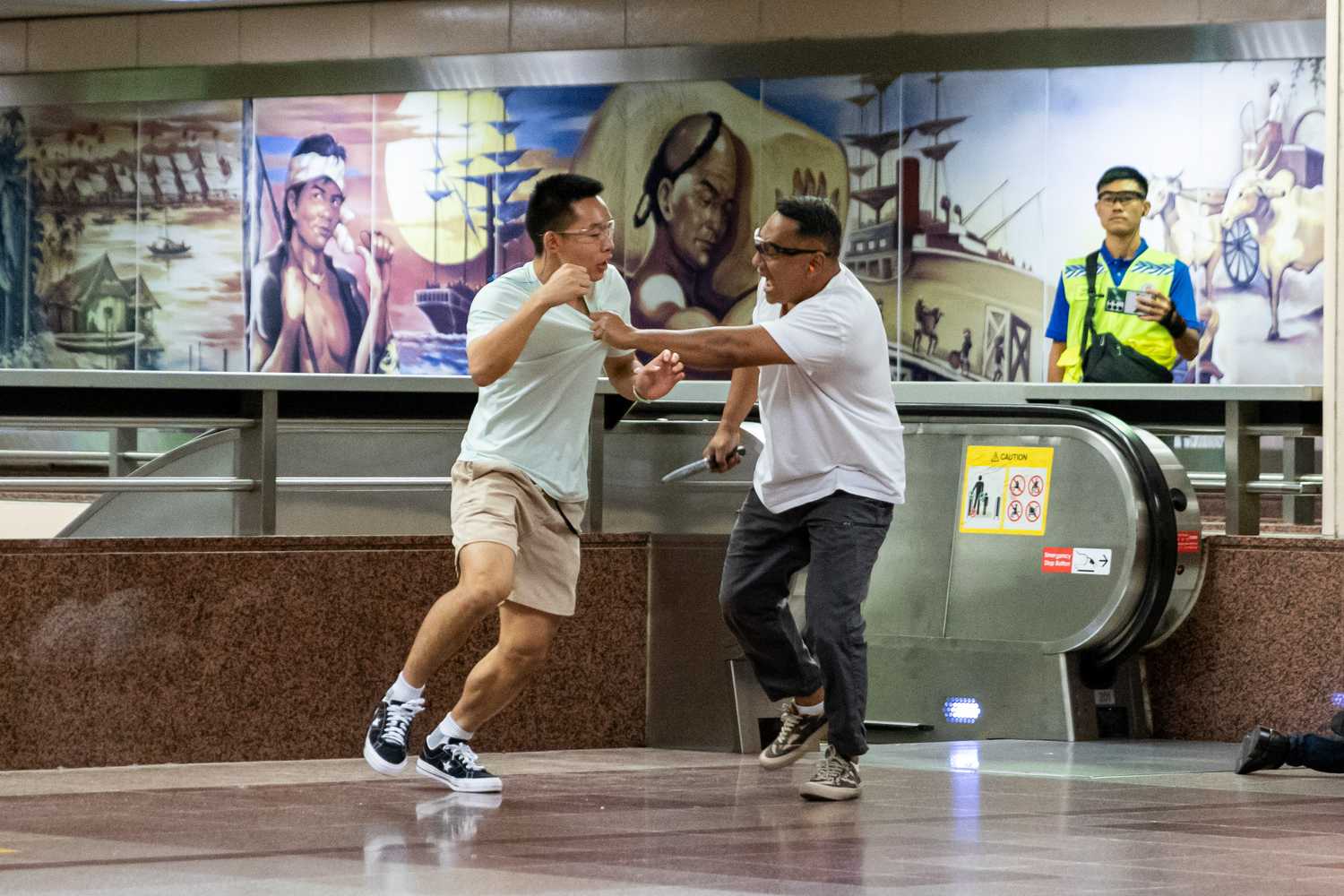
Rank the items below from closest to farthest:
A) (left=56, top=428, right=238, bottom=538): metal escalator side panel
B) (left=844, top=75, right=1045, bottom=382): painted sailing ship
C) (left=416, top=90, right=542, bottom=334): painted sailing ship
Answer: (left=56, top=428, right=238, bottom=538): metal escalator side panel < (left=844, top=75, right=1045, bottom=382): painted sailing ship < (left=416, top=90, right=542, bottom=334): painted sailing ship

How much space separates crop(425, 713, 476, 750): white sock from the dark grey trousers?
0.89 metres

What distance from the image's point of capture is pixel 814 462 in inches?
256

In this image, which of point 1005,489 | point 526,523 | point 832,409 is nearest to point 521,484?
point 526,523

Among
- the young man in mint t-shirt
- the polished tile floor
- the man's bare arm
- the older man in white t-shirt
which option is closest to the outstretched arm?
the older man in white t-shirt

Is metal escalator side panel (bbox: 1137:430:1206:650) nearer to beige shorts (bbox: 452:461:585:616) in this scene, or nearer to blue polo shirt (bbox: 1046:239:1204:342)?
blue polo shirt (bbox: 1046:239:1204:342)

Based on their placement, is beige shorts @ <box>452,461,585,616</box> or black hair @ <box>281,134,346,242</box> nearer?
beige shorts @ <box>452,461,585,616</box>

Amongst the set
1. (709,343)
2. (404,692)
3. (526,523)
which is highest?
(709,343)

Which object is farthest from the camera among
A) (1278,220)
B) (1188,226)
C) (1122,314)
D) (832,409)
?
(1188,226)

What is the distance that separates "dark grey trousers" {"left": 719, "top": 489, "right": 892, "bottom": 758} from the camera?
21.1 ft

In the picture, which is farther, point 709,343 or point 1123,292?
point 1123,292

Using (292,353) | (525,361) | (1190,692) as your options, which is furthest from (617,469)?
(292,353)

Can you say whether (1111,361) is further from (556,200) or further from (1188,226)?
(1188,226)

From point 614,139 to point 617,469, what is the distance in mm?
10719

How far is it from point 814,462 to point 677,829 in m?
1.28
